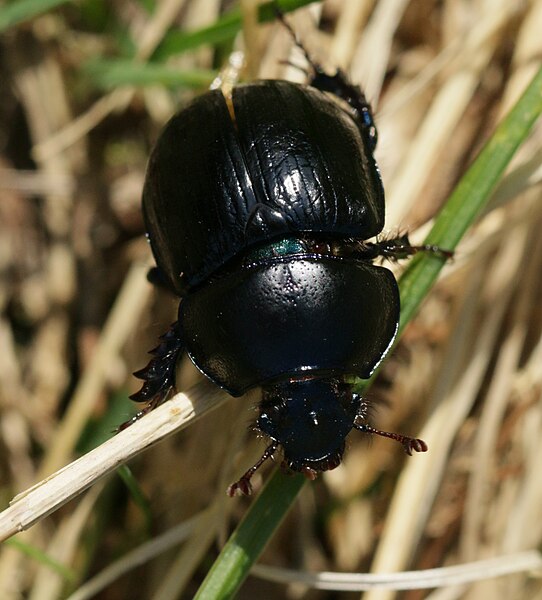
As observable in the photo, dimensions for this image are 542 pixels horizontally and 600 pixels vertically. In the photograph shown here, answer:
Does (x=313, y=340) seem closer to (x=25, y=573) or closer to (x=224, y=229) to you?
(x=224, y=229)

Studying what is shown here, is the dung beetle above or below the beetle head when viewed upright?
above

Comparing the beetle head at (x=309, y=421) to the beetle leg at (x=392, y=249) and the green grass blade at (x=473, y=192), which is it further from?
the beetle leg at (x=392, y=249)

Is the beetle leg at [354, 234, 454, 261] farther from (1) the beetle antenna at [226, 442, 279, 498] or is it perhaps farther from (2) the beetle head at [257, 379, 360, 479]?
(1) the beetle antenna at [226, 442, 279, 498]

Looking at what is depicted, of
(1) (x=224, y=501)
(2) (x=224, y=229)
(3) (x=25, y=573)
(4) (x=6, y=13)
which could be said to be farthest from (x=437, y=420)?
(4) (x=6, y=13)

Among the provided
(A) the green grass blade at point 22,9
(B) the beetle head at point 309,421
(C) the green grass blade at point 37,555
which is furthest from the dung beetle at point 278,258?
(A) the green grass blade at point 22,9

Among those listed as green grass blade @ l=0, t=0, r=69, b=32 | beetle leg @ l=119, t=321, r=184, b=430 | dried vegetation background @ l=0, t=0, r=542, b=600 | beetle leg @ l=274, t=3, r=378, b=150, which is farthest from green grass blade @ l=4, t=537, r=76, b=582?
green grass blade @ l=0, t=0, r=69, b=32
